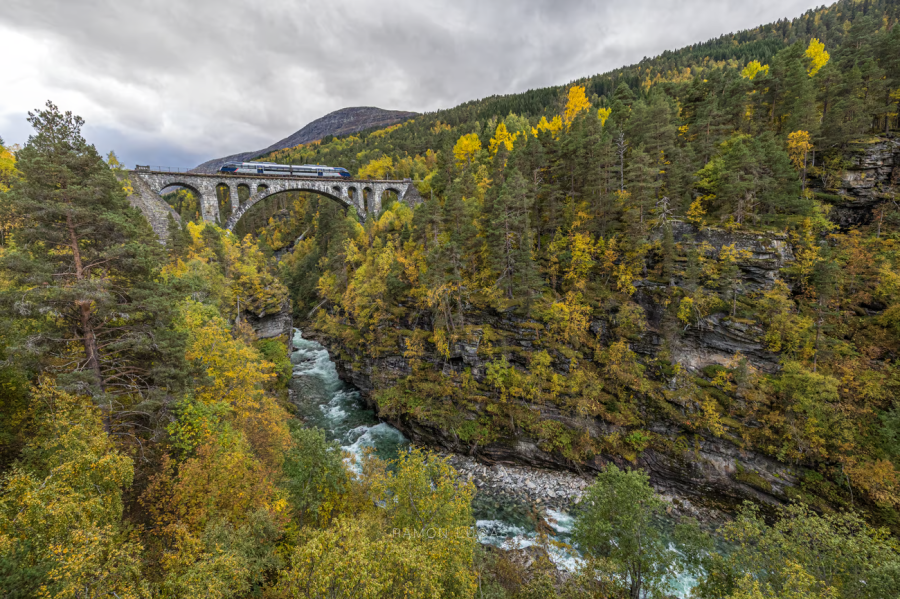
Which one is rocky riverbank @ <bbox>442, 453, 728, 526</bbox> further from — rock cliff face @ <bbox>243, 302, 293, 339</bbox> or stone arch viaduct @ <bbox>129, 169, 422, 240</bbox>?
stone arch viaduct @ <bbox>129, 169, 422, 240</bbox>

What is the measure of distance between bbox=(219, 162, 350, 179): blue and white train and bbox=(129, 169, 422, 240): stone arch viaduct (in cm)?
202

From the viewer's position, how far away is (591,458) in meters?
25.4

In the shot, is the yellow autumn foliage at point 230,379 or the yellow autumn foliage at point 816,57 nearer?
the yellow autumn foliage at point 230,379

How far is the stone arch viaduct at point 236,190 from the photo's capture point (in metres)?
38.2

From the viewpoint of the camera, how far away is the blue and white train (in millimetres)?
50438

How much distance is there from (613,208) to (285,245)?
77.8m

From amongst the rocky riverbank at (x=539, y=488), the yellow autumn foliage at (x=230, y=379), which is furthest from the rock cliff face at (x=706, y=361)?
the yellow autumn foliage at (x=230, y=379)

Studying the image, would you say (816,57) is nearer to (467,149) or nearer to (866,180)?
(866,180)

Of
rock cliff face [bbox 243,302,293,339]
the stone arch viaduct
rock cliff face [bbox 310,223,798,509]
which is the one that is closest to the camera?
rock cliff face [bbox 310,223,798,509]

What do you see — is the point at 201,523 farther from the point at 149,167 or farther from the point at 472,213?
the point at 149,167

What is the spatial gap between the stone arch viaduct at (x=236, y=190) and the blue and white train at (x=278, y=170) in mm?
2022

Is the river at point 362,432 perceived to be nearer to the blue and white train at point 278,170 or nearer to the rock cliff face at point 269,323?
the rock cliff face at point 269,323

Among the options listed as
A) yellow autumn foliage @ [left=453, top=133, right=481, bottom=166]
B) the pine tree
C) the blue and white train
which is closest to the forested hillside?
the pine tree

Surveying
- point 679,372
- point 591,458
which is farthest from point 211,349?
point 679,372
